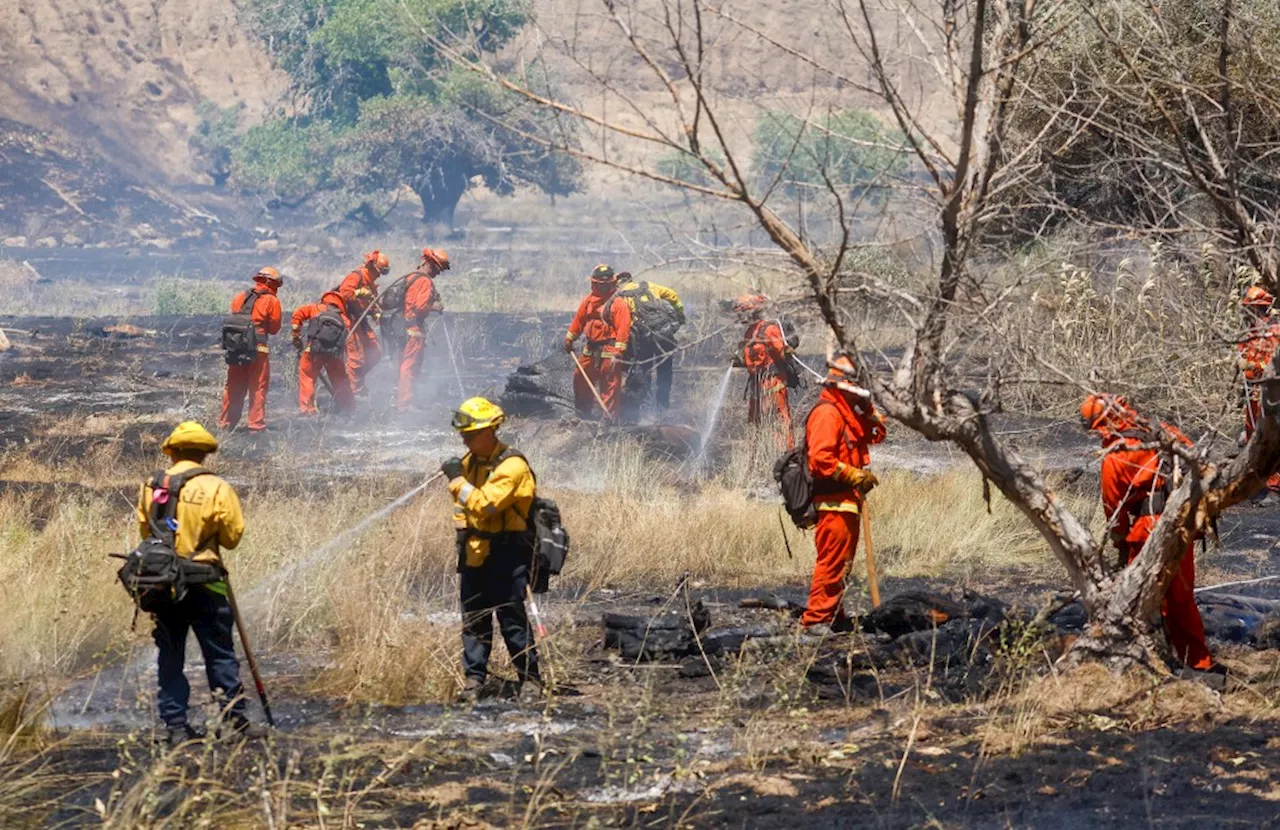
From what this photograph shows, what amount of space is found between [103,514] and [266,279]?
520cm

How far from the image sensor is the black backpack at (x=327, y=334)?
17953 millimetres

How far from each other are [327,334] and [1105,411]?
1184 cm

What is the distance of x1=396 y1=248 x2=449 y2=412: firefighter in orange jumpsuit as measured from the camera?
19.1 metres

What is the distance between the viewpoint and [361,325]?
19266 millimetres

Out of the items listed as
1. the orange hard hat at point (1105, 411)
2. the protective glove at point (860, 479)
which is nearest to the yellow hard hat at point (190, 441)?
the protective glove at point (860, 479)

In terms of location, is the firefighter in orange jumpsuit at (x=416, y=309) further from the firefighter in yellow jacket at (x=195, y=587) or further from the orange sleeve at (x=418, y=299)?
the firefighter in yellow jacket at (x=195, y=587)

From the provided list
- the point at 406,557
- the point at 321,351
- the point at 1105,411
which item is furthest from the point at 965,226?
the point at 321,351

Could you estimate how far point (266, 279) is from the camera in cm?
1711

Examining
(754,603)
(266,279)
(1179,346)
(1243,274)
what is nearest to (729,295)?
(266,279)

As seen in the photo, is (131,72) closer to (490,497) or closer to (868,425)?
(868,425)

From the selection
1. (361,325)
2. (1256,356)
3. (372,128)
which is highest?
(372,128)

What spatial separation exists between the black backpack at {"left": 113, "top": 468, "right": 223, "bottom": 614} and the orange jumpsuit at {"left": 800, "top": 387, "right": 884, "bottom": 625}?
343cm

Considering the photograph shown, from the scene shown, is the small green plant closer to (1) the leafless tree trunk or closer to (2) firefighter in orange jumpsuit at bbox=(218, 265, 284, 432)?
(2) firefighter in orange jumpsuit at bbox=(218, 265, 284, 432)

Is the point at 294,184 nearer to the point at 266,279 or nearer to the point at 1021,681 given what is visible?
the point at 266,279
